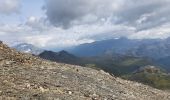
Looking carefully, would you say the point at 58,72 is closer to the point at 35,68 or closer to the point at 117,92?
the point at 35,68

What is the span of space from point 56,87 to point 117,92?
749 centimetres

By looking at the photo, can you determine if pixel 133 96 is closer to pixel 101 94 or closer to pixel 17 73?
pixel 101 94

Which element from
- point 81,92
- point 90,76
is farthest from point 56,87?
point 90,76

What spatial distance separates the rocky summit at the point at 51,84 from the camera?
27656mm

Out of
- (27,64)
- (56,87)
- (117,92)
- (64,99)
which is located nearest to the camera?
(64,99)

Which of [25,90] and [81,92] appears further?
[81,92]

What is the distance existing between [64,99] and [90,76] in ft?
41.9

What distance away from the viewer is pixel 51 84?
103ft

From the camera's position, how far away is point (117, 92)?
3541 cm

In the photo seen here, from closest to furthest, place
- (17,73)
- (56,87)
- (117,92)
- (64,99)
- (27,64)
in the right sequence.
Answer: (64,99) → (56,87) → (17,73) → (117,92) → (27,64)

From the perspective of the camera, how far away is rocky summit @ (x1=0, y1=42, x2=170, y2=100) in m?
27.7

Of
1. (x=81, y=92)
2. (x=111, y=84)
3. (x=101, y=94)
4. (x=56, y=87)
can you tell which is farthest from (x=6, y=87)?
(x=111, y=84)

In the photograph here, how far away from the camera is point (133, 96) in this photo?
3603 cm

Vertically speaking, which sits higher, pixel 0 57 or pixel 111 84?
pixel 0 57
